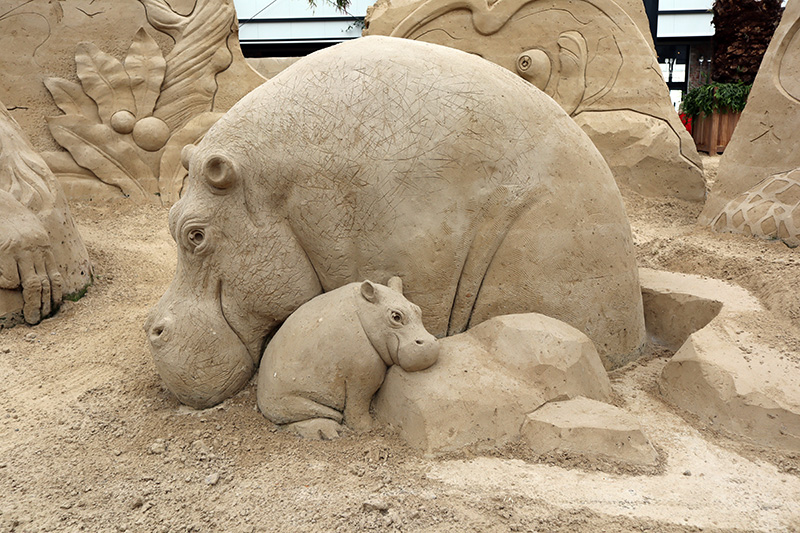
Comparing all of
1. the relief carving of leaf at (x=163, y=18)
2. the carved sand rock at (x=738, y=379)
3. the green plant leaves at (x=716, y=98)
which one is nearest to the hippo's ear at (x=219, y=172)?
the carved sand rock at (x=738, y=379)

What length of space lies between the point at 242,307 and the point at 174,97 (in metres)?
4.83

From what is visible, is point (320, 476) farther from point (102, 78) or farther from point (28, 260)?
point (102, 78)

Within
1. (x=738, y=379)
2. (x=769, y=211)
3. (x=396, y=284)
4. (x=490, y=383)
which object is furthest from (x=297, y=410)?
(x=769, y=211)

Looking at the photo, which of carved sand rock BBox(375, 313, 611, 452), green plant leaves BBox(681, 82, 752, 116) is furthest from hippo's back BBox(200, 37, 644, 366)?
green plant leaves BBox(681, 82, 752, 116)

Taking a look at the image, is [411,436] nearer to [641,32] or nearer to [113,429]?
[113,429]

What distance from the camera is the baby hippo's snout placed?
2.24m

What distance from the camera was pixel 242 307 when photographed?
2.54 meters

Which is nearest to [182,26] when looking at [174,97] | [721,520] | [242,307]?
[174,97]

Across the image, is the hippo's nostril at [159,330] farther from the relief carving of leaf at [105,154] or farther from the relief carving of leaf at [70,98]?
the relief carving of leaf at [70,98]

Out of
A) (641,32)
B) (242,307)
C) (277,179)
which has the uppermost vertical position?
(641,32)

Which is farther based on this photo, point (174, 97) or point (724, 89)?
point (724, 89)

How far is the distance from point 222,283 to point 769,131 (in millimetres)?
4109

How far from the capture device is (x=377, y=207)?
241 cm

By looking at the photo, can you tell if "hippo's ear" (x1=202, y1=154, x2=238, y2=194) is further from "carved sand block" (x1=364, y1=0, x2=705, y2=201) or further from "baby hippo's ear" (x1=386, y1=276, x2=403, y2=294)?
"carved sand block" (x1=364, y1=0, x2=705, y2=201)
